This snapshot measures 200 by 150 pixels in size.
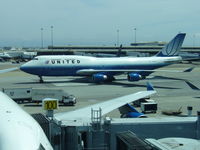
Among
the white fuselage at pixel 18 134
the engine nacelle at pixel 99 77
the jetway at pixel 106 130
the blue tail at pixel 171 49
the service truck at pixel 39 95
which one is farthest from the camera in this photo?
the blue tail at pixel 171 49

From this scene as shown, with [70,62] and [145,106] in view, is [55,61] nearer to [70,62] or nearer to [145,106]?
[70,62]

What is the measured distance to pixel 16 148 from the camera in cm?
589

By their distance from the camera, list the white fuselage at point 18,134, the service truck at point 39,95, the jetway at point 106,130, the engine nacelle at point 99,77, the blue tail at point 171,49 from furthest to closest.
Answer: the blue tail at point 171,49 < the engine nacelle at point 99,77 < the service truck at point 39,95 < the jetway at point 106,130 < the white fuselage at point 18,134

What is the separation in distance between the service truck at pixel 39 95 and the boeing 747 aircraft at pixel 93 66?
16339 mm

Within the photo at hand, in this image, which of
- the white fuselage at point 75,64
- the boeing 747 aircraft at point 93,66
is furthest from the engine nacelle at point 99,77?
the white fuselage at point 75,64

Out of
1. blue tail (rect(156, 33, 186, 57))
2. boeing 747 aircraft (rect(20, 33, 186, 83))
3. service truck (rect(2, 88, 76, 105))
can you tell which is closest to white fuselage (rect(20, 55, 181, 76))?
boeing 747 aircraft (rect(20, 33, 186, 83))

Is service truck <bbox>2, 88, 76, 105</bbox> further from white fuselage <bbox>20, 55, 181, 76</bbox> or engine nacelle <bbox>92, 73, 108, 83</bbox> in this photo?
engine nacelle <bbox>92, 73, 108, 83</bbox>

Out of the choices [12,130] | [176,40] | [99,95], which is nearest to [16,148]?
[12,130]

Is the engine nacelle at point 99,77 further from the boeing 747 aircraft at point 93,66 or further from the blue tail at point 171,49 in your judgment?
the blue tail at point 171,49

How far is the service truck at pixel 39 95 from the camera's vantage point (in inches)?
1220

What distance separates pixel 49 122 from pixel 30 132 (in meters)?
3.25

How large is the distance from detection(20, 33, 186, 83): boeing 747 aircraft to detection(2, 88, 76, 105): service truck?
643 inches

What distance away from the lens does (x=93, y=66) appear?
50875 millimetres

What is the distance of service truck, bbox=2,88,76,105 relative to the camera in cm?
3098
